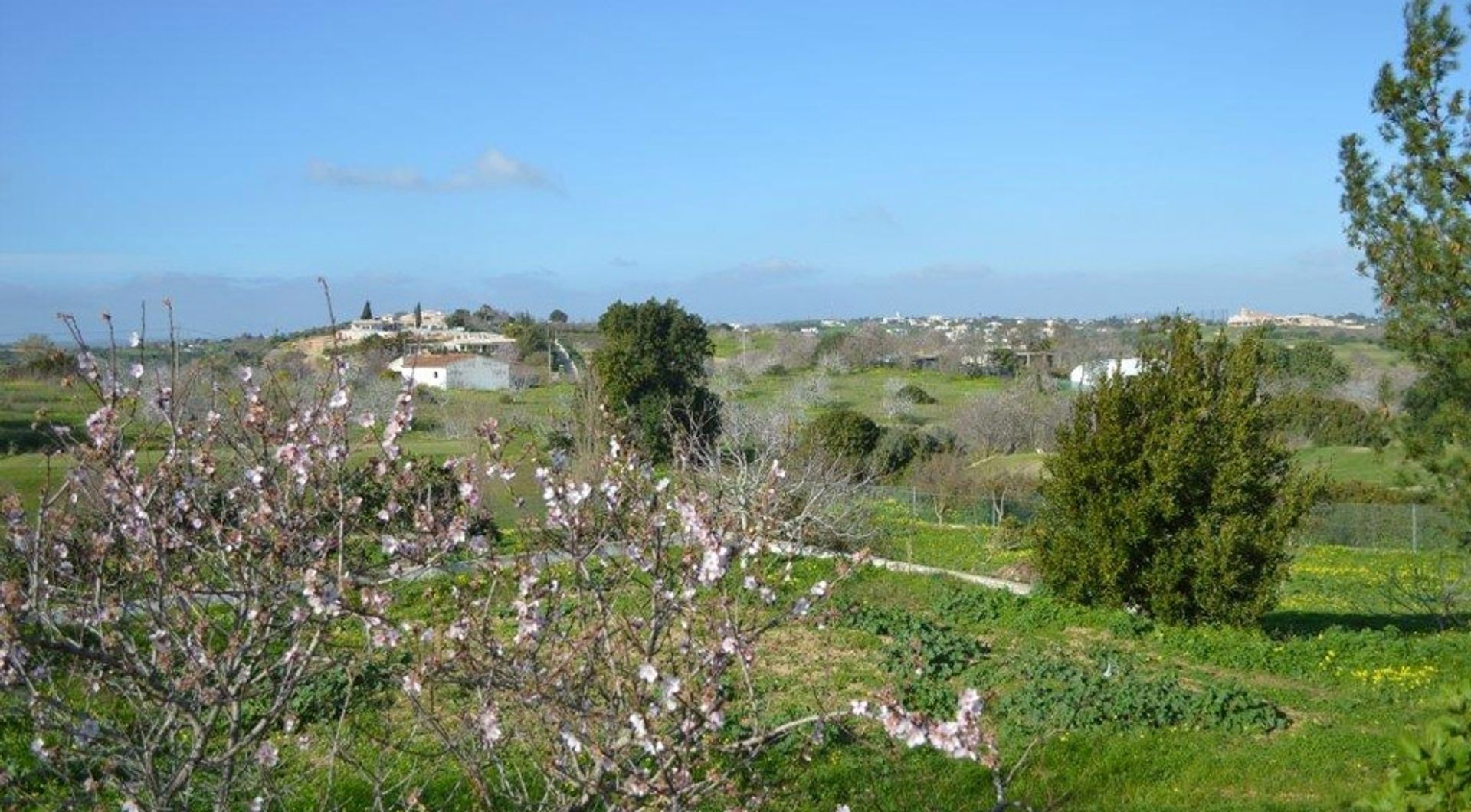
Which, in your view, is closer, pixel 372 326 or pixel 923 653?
pixel 923 653

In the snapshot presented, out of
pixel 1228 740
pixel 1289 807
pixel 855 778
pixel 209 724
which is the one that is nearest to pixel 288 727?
pixel 209 724

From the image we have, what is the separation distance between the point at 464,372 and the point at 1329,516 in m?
34.8

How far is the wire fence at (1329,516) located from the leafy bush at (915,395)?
28.9 meters

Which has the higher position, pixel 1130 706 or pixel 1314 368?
pixel 1314 368

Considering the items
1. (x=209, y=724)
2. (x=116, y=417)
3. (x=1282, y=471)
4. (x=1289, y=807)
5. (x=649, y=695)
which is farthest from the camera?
(x=1282, y=471)

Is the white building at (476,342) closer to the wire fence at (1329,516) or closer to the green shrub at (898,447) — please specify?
the green shrub at (898,447)

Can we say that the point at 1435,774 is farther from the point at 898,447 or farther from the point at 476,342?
the point at 476,342

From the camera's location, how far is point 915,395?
5809 cm

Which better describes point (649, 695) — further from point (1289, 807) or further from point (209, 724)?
point (1289, 807)

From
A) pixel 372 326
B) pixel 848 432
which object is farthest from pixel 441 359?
pixel 848 432

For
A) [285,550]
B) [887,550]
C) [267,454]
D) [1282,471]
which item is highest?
[267,454]

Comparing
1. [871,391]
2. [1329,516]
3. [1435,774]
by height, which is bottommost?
[1329,516]

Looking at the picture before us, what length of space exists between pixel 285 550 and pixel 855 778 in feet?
15.2

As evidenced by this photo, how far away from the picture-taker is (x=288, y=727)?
4168mm
